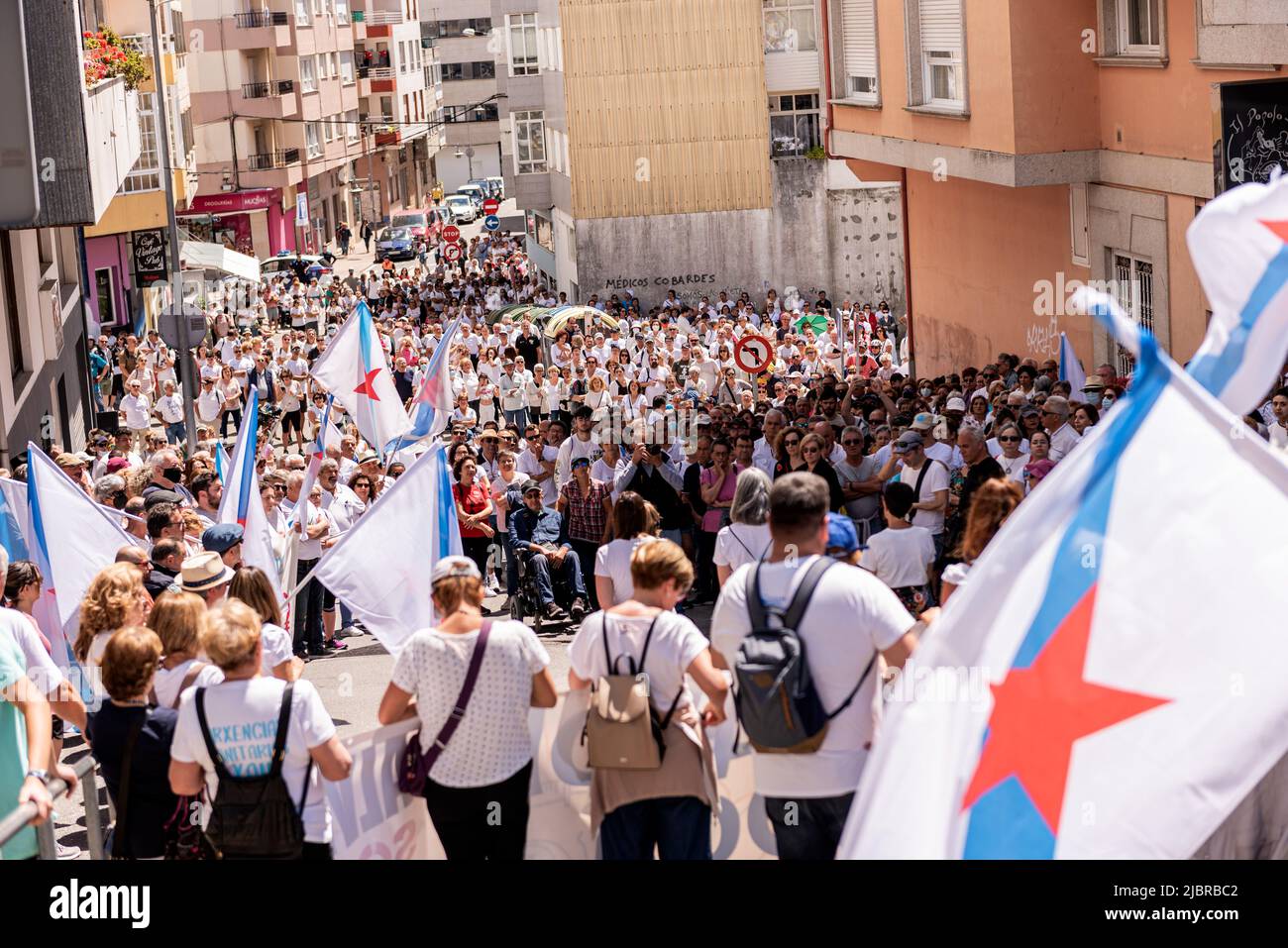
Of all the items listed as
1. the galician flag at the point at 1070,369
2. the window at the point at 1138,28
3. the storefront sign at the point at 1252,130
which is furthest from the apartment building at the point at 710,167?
the storefront sign at the point at 1252,130

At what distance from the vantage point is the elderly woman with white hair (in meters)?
9.20

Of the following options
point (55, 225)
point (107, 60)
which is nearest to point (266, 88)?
point (107, 60)

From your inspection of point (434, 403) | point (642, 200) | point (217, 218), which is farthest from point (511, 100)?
point (434, 403)

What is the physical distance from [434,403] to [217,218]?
52.9 meters

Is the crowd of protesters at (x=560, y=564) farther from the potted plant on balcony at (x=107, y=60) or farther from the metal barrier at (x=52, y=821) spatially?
the potted plant on balcony at (x=107, y=60)

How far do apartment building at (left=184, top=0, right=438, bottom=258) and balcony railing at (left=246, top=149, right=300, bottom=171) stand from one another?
2.2 inches

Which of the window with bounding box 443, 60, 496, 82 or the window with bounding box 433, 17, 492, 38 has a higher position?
the window with bounding box 433, 17, 492, 38

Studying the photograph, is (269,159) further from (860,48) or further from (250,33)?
(860,48)

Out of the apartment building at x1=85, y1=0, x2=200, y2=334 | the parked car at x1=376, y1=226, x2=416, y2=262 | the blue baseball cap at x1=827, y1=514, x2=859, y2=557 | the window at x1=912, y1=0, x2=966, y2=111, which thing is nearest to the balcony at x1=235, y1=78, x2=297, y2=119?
the parked car at x1=376, y1=226, x2=416, y2=262

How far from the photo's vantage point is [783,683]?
5.59m

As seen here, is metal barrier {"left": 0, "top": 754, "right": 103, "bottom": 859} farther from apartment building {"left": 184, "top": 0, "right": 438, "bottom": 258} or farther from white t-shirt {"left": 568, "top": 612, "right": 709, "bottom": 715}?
apartment building {"left": 184, "top": 0, "right": 438, "bottom": 258}

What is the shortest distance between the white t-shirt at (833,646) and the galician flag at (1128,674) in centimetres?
81

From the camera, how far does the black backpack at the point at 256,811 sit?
6.02m

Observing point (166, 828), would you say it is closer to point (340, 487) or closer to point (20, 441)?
point (340, 487)
